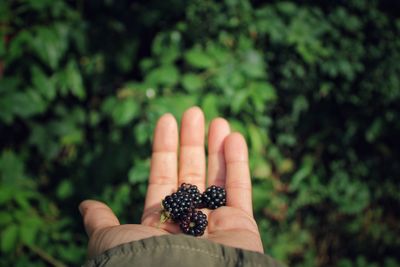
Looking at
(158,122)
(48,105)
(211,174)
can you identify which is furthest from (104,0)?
(211,174)

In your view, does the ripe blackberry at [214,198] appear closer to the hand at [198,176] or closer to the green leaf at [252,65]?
the hand at [198,176]

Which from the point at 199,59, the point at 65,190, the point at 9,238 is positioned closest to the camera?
the point at 9,238

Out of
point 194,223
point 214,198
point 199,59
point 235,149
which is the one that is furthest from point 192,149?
point 199,59

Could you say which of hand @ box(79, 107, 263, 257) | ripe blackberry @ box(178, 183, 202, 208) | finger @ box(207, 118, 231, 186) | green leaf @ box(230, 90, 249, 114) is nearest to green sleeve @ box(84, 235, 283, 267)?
hand @ box(79, 107, 263, 257)

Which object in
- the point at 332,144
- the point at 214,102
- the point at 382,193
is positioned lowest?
the point at 382,193

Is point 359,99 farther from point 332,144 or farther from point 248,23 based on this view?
point 248,23

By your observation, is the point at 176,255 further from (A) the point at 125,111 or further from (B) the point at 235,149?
(A) the point at 125,111
